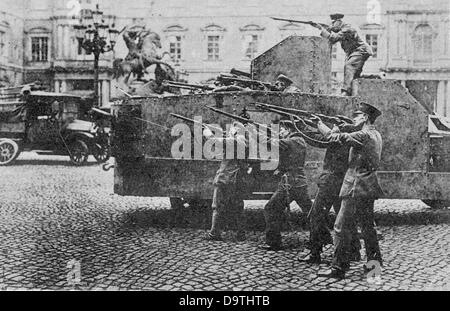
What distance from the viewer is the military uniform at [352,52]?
26.6 feet

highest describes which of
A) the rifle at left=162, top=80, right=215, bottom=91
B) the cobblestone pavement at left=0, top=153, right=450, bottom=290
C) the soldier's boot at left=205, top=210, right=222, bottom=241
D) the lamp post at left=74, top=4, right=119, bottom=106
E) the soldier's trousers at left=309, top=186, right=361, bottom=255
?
the lamp post at left=74, top=4, right=119, bottom=106

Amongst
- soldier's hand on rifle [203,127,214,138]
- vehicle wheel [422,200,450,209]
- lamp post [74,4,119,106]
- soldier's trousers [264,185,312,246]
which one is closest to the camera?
soldier's trousers [264,185,312,246]

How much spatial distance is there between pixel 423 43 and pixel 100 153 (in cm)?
2245

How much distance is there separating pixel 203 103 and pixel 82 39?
31.1 feet

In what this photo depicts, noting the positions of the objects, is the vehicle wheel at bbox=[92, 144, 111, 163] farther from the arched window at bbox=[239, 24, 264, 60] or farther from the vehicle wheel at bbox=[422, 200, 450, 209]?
the arched window at bbox=[239, 24, 264, 60]

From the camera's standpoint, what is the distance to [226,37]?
33688 millimetres

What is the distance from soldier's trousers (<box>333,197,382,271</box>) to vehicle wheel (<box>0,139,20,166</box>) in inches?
511

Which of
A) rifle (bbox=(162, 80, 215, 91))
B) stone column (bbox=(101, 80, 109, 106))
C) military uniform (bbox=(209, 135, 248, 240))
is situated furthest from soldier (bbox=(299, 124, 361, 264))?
stone column (bbox=(101, 80, 109, 106))

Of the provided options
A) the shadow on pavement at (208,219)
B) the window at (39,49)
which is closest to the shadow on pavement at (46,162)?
the shadow on pavement at (208,219)

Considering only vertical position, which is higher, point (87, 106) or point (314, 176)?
point (87, 106)

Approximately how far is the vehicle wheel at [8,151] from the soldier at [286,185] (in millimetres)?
11675

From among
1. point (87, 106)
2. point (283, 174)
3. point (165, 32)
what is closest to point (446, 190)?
point (283, 174)

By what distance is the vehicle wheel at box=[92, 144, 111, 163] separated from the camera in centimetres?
1689
